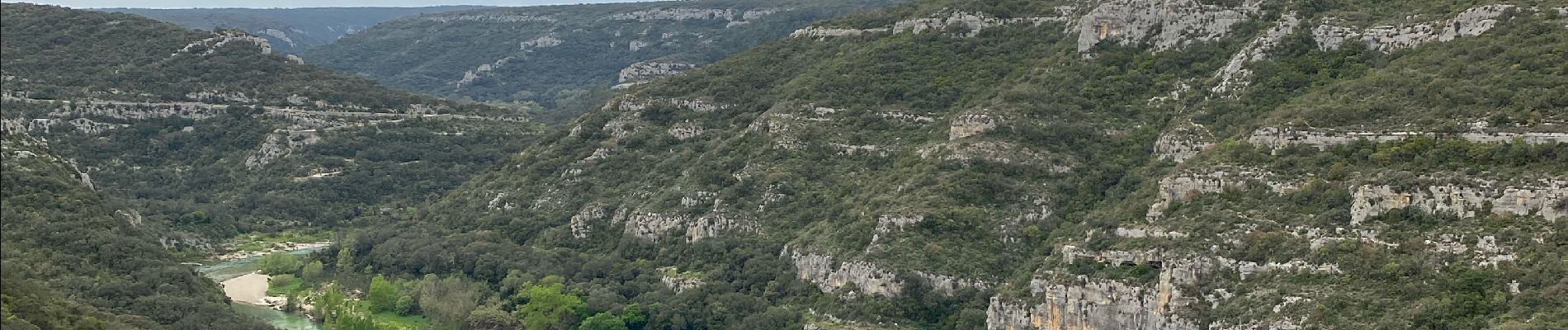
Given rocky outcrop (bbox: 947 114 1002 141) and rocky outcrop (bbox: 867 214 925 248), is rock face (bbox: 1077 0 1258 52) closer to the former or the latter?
rocky outcrop (bbox: 947 114 1002 141)

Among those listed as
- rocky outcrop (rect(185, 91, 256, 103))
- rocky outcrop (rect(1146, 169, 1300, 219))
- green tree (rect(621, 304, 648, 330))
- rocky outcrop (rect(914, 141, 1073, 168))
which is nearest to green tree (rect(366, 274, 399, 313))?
green tree (rect(621, 304, 648, 330))

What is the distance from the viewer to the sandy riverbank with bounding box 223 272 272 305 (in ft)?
397

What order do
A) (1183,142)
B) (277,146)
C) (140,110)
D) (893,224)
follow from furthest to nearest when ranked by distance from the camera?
1. (140,110)
2. (277,146)
3. (893,224)
4. (1183,142)

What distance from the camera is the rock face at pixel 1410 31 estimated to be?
3625 inches

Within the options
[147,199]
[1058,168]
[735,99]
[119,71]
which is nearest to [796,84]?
[735,99]

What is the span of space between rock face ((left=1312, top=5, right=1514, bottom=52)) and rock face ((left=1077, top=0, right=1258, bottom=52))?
6.97m

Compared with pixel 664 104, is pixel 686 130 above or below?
below

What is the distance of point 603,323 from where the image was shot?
10344 cm

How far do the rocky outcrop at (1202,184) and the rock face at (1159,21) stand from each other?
23.4 metres

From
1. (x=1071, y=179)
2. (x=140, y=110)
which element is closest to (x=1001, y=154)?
(x=1071, y=179)

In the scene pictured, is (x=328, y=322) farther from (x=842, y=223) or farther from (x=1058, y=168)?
(x=1058, y=168)

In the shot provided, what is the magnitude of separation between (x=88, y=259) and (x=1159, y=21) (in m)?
58.5

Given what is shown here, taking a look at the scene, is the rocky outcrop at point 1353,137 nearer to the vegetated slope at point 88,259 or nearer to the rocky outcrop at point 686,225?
the rocky outcrop at point 686,225

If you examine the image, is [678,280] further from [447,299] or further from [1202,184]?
[1202,184]
